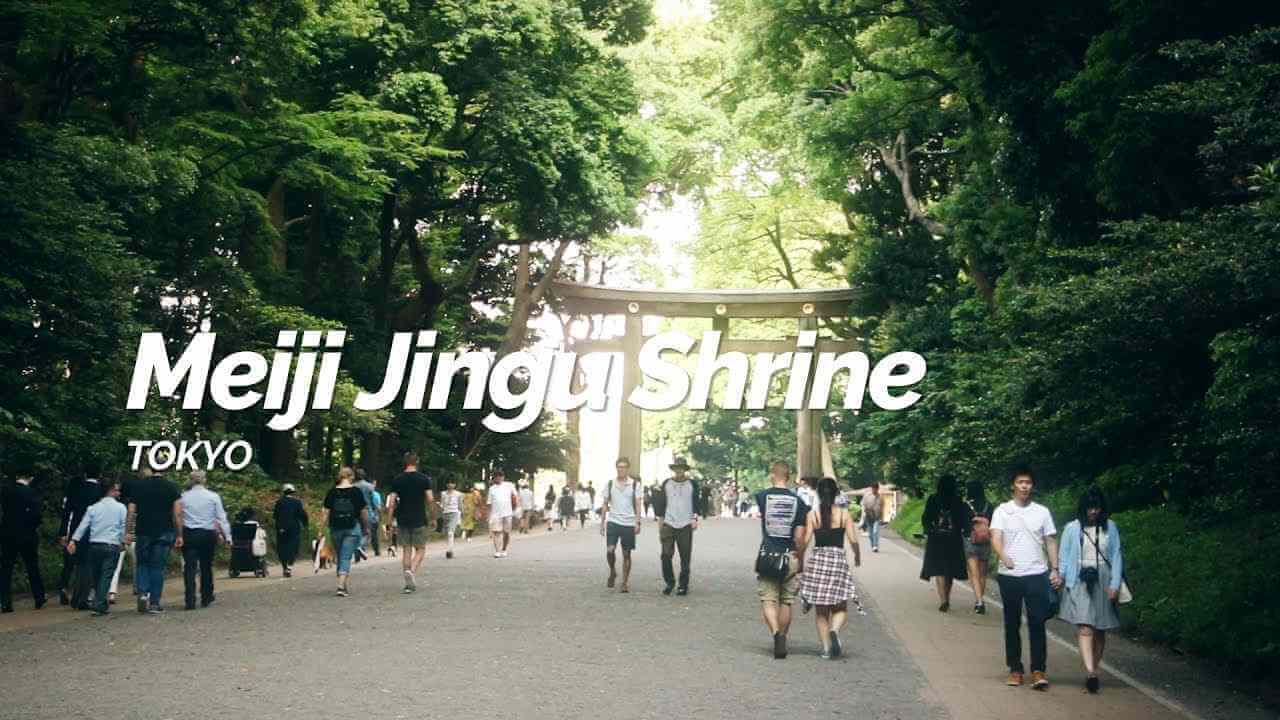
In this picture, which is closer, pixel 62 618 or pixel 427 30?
pixel 62 618

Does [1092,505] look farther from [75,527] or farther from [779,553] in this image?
[75,527]

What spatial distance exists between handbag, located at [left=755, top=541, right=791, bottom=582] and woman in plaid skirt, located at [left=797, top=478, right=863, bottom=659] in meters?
0.20

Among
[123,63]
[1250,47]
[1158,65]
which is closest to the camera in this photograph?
[1250,47]

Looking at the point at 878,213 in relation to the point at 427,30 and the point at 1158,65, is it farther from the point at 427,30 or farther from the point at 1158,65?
the point at 1158,65

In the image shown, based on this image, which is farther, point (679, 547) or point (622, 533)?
point (622, 533)

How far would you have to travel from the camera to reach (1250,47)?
36.2 feet

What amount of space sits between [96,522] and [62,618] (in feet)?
3.74

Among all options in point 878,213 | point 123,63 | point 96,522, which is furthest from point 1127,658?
point 878,213

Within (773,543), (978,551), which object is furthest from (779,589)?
(978,551)

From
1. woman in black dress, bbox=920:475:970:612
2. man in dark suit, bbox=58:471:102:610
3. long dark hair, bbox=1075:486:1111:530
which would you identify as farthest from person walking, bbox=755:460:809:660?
man in dark suit, bbox=58:471:102:610

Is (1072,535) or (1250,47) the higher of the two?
(1250,47)

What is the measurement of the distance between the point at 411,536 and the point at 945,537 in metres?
7.09

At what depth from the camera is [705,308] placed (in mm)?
51562

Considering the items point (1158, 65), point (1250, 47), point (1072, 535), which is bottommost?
point (1072, 535)
